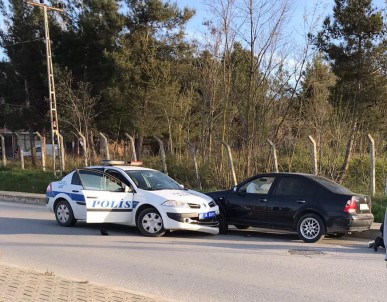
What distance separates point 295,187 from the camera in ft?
33.7

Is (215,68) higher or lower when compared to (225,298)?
higher

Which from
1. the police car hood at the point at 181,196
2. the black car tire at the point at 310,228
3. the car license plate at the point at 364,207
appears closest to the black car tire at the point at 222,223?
the police car hood at the point at 181,196

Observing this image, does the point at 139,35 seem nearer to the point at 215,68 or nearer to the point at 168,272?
the point at 215,68

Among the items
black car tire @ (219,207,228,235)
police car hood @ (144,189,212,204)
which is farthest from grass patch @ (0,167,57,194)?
black car tire @ (219,207,228,235)

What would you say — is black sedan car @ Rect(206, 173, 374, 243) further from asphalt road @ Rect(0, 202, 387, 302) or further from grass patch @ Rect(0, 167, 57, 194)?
grass patch @ Rect(0, 167, 57, 194)

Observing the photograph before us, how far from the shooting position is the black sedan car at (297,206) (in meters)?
9.66

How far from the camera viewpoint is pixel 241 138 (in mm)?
17109

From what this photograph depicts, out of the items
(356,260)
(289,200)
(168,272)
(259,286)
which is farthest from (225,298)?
(289,200)

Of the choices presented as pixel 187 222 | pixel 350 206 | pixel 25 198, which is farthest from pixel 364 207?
pixel 25 198

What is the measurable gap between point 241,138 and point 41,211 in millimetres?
7097

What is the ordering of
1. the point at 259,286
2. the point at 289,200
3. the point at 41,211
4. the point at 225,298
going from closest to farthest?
the point at 225,298 → the point at 259,286 → the point at 289,200 → the point at 41,211

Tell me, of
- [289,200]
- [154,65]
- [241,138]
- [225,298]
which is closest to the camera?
[225,298]

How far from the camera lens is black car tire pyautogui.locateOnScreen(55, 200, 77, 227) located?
11547 millimetres

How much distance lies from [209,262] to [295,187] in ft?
10.7
